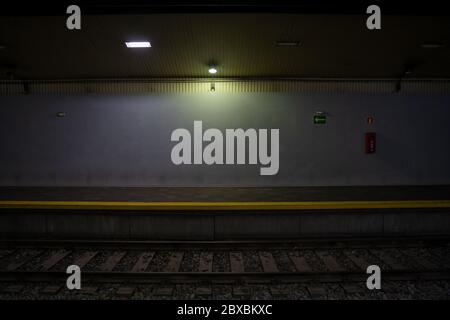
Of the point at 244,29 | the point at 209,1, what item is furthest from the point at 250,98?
the point at 209,1

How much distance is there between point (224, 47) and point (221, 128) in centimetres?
307

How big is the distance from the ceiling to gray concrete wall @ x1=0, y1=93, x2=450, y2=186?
1.01 meters

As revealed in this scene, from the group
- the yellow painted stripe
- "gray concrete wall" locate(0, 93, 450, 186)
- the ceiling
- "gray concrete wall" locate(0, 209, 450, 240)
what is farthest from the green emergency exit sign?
"gray concrete wall" locate(0, 209, 450, 240)

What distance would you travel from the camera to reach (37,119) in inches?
414

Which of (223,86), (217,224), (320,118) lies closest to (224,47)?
(223,86)

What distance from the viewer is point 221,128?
10.3 meters

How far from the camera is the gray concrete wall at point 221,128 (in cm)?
1036

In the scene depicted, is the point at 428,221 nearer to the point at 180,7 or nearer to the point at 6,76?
the point at 180,7

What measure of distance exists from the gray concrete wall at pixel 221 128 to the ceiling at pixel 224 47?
1014mm

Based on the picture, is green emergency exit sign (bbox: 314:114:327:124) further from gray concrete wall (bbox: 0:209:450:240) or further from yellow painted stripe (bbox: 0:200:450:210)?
gray concrete wall (bbox: 0:209:450:240)

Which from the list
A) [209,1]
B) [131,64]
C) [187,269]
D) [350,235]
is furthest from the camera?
[131,64]

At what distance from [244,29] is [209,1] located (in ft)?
4.20

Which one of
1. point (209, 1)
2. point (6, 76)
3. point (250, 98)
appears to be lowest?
point (250, 98)

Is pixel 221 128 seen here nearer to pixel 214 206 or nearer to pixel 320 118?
A: pixel 320 118
